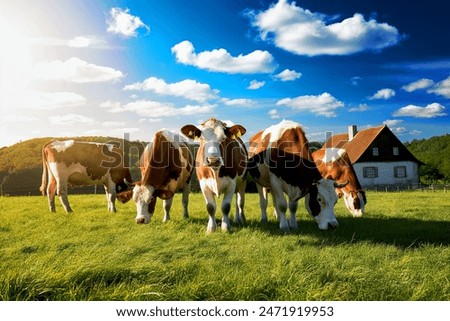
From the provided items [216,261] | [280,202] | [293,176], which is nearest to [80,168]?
[280,202]

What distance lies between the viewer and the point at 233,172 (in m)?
6.43

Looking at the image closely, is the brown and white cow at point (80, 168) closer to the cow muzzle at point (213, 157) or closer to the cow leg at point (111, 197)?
the cow leg at point (111, 197)

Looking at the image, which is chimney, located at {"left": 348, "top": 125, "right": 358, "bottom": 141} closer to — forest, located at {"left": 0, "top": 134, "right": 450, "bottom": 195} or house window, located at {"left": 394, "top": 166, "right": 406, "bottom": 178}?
house window, located at {"left": 394, "top": 166, "right": 406, "bottom": 178}

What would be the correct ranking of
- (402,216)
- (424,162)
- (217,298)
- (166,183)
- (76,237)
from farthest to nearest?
(424,162)
(402,216)
(166,183)
(76,237)
(217,298)

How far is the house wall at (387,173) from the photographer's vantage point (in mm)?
24203

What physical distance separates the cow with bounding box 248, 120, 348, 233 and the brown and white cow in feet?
13.3

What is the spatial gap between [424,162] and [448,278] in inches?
988

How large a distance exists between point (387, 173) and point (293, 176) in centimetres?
2165

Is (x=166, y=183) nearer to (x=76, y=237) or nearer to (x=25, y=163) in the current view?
(x=76, y=237)

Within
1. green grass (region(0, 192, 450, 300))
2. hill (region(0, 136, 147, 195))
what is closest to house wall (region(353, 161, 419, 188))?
hill (region(0, 136, 147, 195))
